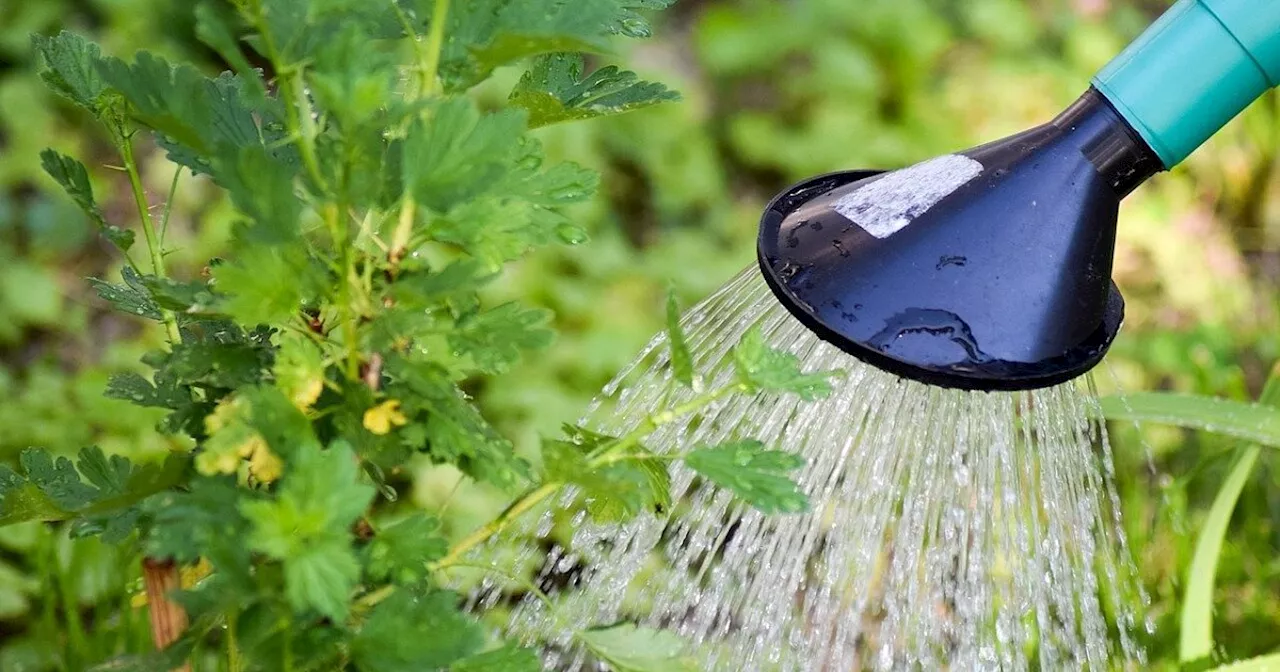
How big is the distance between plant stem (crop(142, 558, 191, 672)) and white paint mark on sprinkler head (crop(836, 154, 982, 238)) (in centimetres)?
47

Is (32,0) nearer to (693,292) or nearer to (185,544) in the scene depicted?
(693,292)

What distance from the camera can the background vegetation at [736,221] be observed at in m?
1.59

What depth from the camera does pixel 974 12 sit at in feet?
8.46

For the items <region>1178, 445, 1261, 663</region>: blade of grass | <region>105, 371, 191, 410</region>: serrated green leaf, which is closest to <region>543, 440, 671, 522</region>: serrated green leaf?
<region>105, 371, 191, 410</region>: serrated green leaf

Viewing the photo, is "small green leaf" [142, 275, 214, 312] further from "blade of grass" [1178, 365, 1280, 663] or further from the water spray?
"blade of grass" [1178, 365, 1280, 663]

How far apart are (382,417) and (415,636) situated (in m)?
0.11

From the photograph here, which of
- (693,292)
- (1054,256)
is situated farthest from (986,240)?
(693,292)

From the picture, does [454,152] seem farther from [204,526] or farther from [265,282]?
[204,526]

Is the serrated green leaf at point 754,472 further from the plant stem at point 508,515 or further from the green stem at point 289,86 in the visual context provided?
the green stem at point 289,86

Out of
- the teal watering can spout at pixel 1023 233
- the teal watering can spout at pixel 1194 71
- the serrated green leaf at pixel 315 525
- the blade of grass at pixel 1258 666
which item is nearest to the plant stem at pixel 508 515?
the serrated green leaf at pixel 315 525

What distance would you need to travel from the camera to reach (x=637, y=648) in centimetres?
66

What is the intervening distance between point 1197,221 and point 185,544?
7.28 ft

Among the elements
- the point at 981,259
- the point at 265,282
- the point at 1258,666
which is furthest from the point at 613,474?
the point at 1258,666

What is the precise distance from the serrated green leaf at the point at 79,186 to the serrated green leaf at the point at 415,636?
0.93 ft
